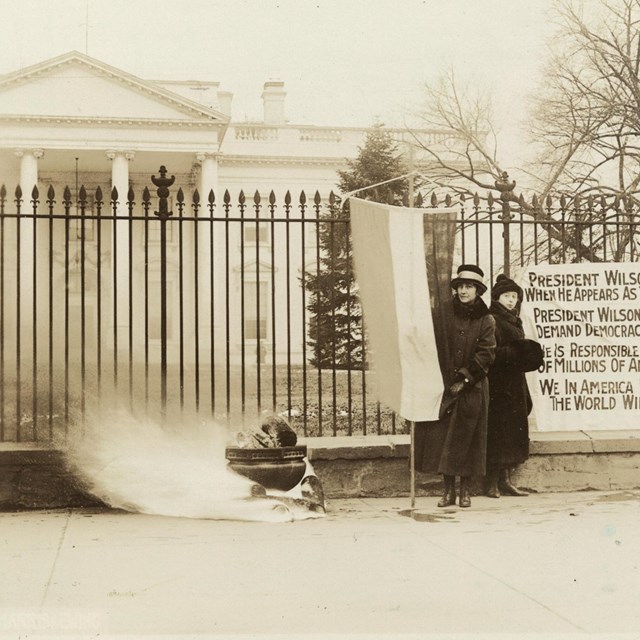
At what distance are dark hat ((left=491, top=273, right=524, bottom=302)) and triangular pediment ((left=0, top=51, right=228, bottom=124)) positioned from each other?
30.2 metres

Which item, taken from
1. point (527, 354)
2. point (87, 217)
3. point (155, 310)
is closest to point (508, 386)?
point (527, 354)

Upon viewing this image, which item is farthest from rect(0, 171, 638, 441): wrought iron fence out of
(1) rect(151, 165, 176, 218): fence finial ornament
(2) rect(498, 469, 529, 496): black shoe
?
(2) rect(498, 469, 529, 496): black shoe

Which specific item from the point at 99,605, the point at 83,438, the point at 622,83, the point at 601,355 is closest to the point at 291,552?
the point at 99,605

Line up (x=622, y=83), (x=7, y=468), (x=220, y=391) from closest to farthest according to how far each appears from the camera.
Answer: (x=7, y=468) → (x=220, y=391) → (x=622, y=83)

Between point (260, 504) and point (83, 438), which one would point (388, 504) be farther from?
point (83, 438)

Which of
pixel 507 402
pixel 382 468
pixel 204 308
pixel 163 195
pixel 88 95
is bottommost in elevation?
pixel 382 468

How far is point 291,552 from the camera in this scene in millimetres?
5660

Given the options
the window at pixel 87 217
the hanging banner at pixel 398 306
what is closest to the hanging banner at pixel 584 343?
the hanging banner at pixel 398 306

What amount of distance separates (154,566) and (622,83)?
→ 20.4m

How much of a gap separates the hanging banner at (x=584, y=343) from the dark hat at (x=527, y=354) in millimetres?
516

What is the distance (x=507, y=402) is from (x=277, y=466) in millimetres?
2129

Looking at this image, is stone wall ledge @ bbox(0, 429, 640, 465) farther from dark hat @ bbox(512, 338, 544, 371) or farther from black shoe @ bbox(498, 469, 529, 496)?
dark hat @ bbox(512, 338, 544, 371)

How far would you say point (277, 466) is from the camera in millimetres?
7051

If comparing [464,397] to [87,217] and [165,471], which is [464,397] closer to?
[165,471]
